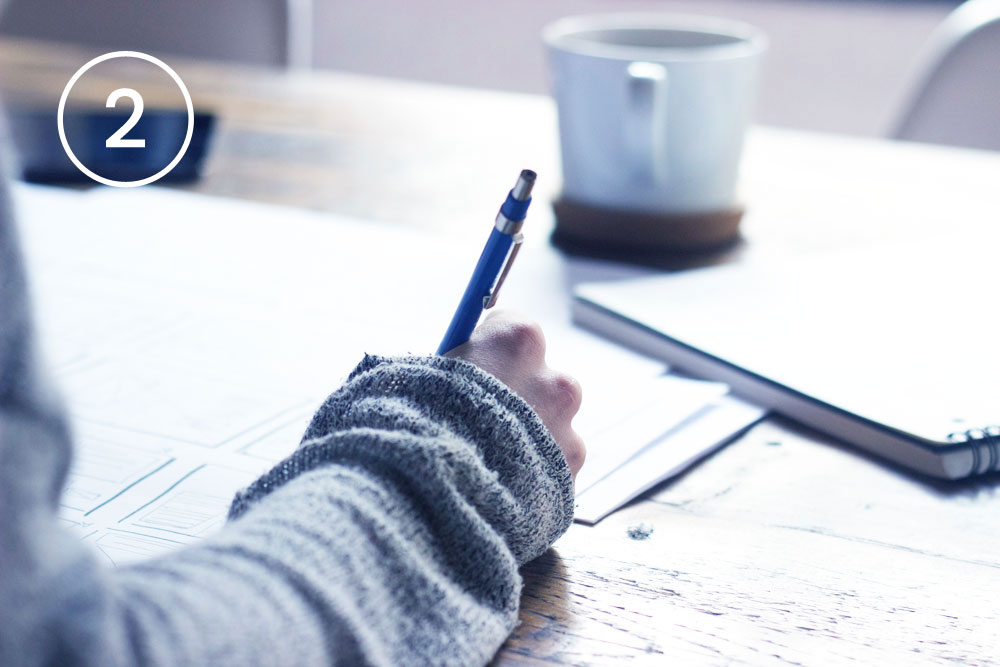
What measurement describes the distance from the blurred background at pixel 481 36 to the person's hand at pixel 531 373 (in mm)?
1162

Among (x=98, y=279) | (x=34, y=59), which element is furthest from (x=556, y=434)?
(x=34, y=59)

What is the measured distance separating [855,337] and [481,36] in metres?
1.82

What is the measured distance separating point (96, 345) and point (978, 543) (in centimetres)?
46

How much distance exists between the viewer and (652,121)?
0.70 m

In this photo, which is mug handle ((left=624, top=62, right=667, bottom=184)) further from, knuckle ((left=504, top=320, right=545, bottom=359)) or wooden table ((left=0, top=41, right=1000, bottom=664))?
knuckle ((left=504, top=320, right=545, bottom=359))

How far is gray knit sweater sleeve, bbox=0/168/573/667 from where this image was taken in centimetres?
22

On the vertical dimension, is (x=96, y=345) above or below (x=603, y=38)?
below

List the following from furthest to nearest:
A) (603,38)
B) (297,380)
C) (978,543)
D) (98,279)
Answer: (603,38) < (98,279) < (297,380) < (978,543)

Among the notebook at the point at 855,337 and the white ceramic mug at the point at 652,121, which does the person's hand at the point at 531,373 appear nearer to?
the notebook at the point at 855,337

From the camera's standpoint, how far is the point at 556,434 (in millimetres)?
415

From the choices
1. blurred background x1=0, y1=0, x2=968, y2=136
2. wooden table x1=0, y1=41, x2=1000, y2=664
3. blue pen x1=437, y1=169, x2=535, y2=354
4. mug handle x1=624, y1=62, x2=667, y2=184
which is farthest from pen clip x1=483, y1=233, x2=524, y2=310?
blurred background x1=0, y1=0, x2=968, y2=136

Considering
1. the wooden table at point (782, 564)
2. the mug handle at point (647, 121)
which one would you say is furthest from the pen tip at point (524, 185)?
the mug handle at point (647, 121)

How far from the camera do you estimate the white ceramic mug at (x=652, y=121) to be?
70 cm

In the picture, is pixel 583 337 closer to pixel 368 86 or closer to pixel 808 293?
pixel 808 293
